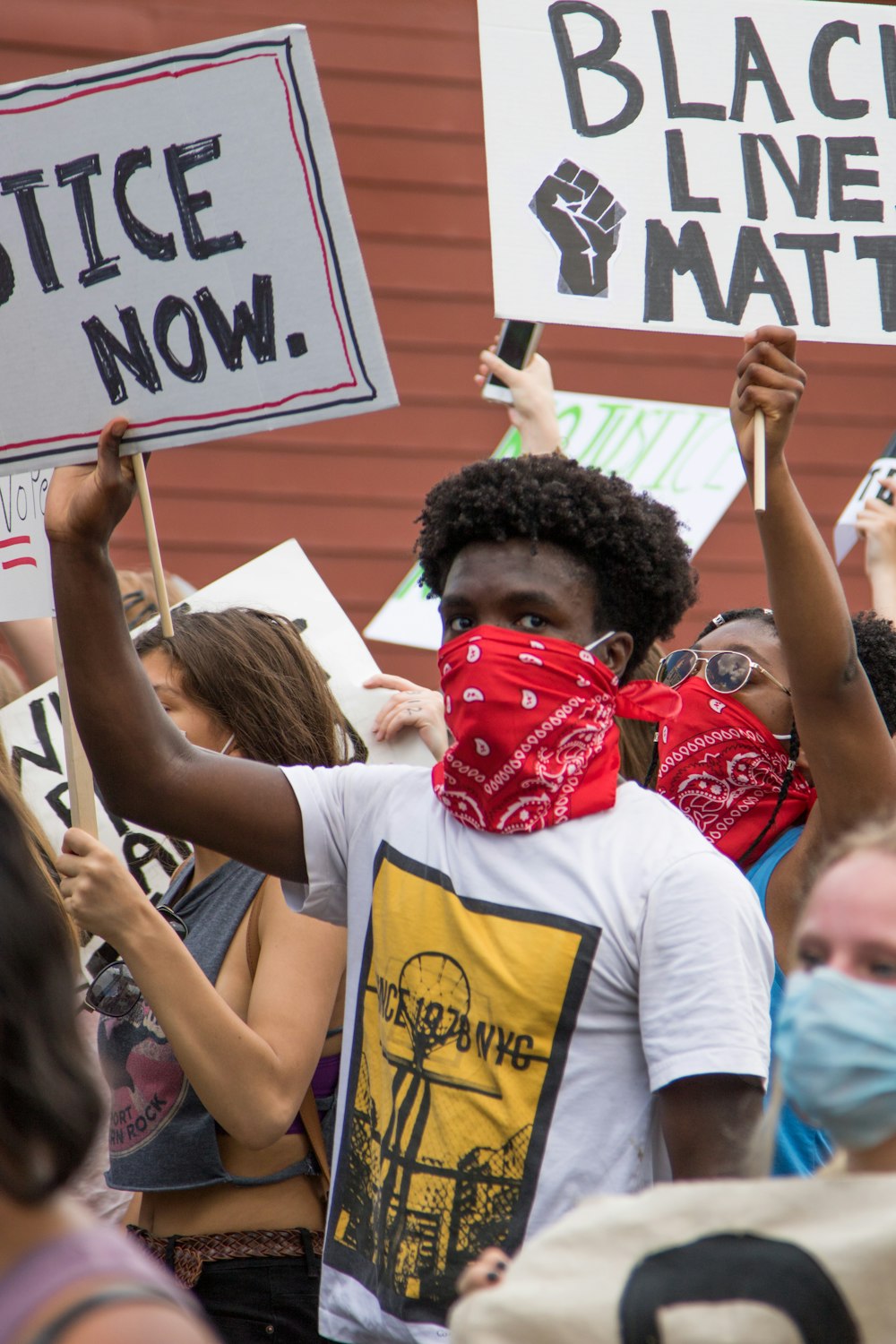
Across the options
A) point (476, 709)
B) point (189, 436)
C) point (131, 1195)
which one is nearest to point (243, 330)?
point (189, 436)

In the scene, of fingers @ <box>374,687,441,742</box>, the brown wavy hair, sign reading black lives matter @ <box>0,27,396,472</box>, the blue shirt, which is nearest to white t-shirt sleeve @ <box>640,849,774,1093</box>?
the blue shirt

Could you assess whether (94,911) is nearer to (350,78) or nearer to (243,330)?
(243,330)

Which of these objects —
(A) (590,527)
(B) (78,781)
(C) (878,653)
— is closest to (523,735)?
(A) (590,527)

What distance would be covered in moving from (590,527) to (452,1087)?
0.73 meters

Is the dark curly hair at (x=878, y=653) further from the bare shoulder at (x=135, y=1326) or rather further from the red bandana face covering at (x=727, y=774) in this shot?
the bare shoulder at (x=135, y=1326)

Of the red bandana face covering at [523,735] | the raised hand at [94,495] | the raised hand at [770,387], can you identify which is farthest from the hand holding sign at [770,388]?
the raised hand at [94,495]

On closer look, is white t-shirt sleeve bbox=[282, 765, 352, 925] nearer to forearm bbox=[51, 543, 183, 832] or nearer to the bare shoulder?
forearm bbox=[51, 543, 183, 832]

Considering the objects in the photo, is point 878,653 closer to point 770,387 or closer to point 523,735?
point 770,387

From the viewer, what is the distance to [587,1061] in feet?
5.66

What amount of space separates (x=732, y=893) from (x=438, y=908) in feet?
1.16

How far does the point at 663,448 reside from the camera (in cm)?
396

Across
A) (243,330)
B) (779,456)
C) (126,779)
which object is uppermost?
(243,330)

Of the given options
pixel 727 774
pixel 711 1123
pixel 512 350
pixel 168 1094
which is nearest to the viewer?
pixel 711 1123

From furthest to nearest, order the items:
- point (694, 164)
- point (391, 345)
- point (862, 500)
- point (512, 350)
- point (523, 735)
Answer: point (391, 345) → point (862, 500) → point (512, 350) → point (694, 164) → point (523, 735)
